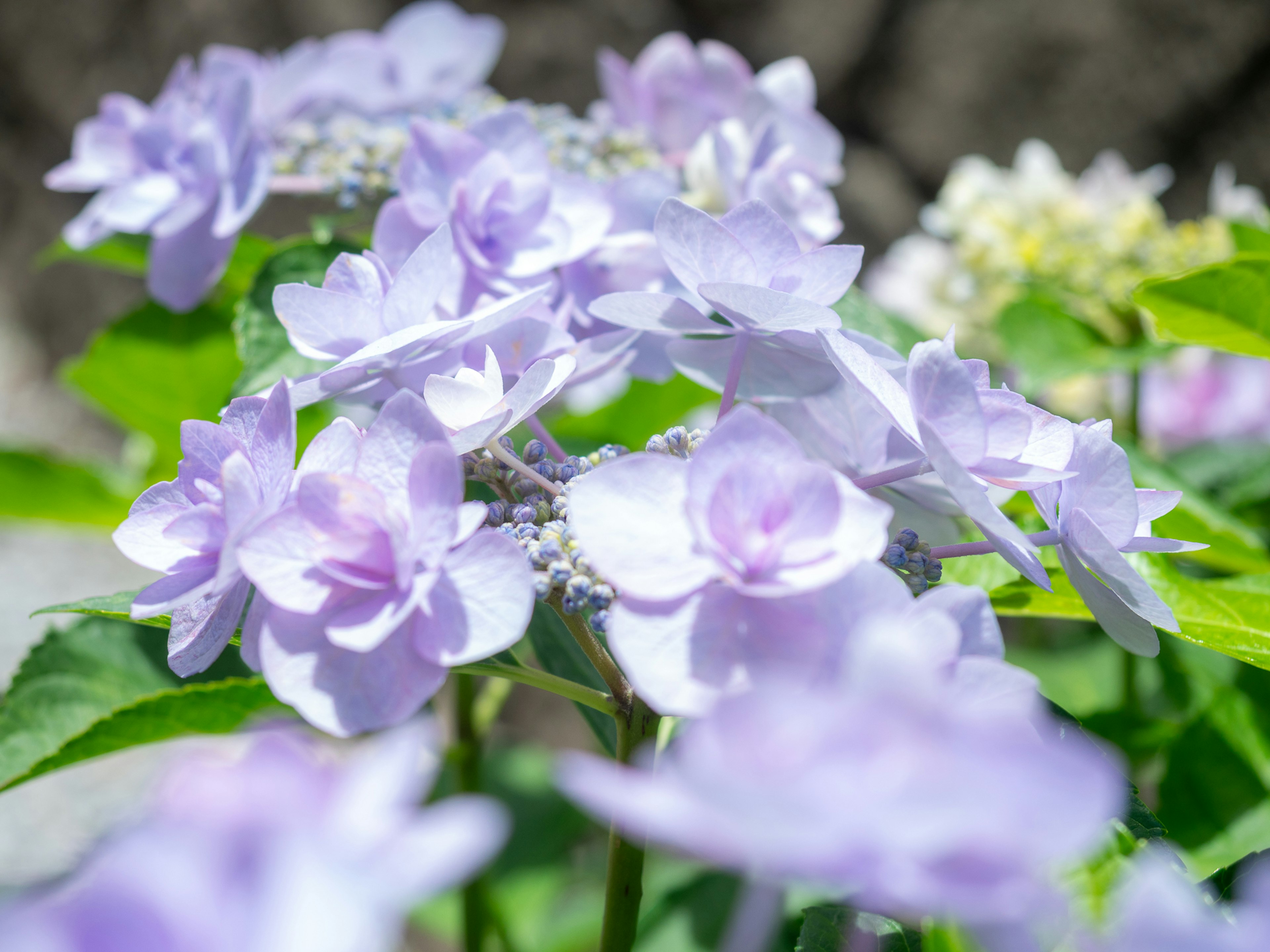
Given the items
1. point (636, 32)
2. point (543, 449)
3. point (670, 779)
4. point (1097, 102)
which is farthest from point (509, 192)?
point (1097, 102)

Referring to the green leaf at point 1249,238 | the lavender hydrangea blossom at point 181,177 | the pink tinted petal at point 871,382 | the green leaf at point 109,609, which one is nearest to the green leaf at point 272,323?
the lavender hydrangea blossom at point 181,177

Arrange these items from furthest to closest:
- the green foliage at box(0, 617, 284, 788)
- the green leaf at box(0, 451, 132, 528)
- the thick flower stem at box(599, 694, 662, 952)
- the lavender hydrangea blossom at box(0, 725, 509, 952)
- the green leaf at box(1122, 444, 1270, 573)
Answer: the green leaf at box(0, 451, 132, 528) → the green leaf at box(1122, 444, 1270, 573) → the green foliage at box(0, 617, 284, 788) → the thick flower stem at box(599, 694, 662, 952) → the lavender hydrangea blossom at box(0, 725, 509, 952)

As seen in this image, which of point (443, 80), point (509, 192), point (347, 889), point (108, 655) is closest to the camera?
point (347, 889)

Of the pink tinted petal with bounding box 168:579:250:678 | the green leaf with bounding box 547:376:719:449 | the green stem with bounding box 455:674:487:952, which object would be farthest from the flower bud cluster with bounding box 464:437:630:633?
the green leaf with bounding box 547:376:719:449

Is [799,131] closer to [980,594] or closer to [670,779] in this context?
[980,594]

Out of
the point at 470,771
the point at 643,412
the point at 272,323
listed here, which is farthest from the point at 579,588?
the point at 643,412

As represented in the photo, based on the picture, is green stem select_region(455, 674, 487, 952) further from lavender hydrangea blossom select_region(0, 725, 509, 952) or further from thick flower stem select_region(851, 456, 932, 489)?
lavender hydrangea blossom select_region(0, 725, 509, 952)

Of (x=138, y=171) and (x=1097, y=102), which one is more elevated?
(x=138, y=171)
